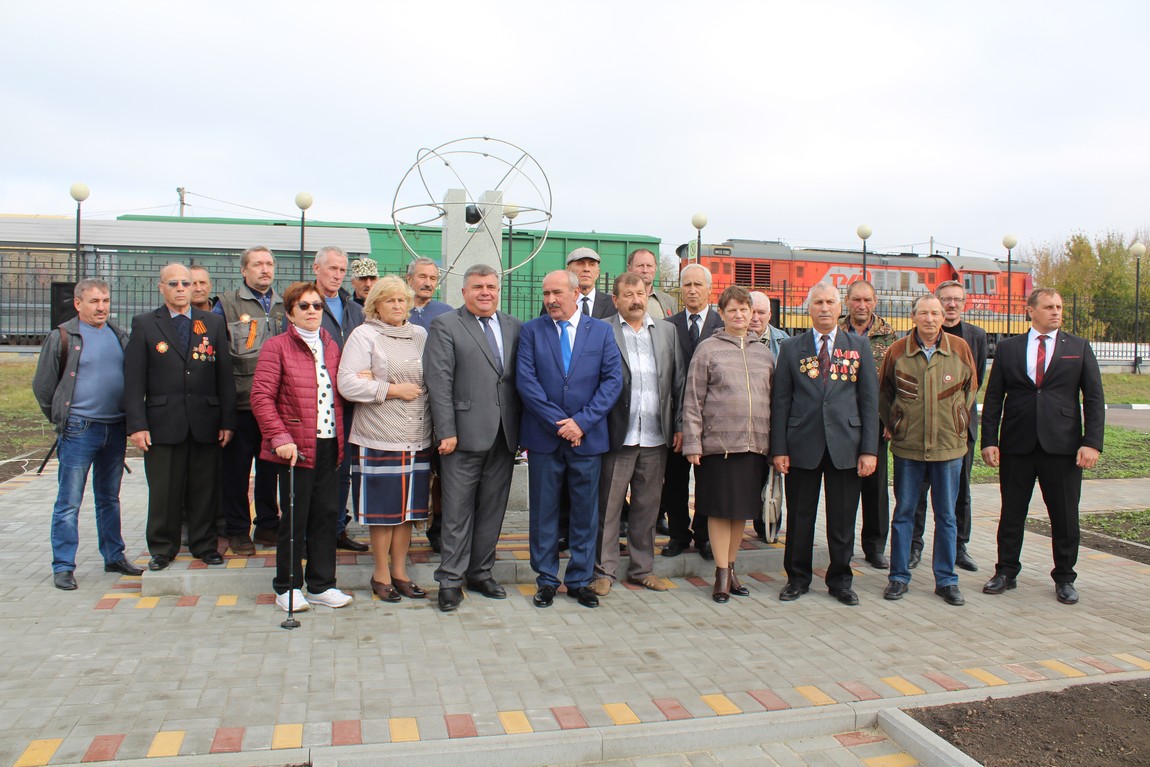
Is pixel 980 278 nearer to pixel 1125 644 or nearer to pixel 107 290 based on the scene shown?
pixel 1125 644

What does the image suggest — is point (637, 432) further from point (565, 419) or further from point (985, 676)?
point (985, 676)

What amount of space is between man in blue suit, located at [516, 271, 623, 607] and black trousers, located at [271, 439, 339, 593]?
1245 mm

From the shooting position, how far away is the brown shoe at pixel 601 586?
5594mm

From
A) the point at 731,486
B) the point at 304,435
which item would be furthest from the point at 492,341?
the point at 731,486

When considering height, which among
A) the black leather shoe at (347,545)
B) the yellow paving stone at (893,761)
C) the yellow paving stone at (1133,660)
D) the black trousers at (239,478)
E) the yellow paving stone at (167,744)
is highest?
the black trousers at (239,478)

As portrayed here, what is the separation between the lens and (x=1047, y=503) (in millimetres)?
5969

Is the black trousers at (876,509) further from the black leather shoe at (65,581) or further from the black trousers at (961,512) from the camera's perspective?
the black leather shoe at (65,581)

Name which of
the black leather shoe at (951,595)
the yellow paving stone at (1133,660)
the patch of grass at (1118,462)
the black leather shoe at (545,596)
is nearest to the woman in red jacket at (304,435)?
the black leather shoe at (545,596)

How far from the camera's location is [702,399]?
18.7 ft

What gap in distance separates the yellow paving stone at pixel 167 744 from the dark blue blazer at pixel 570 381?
2637 millimetres

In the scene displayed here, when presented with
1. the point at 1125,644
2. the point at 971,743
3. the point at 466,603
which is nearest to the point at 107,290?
the point at 466,603

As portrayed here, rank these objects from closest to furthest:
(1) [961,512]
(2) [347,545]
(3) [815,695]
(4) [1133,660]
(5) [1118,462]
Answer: (3) [815,695] < (4) [1133,660] < (2) [347,545] < (1) [961,512] < (5) [1118,462]

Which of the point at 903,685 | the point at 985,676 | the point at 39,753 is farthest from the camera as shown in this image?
the point at 985,676

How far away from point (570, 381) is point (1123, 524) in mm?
6083
